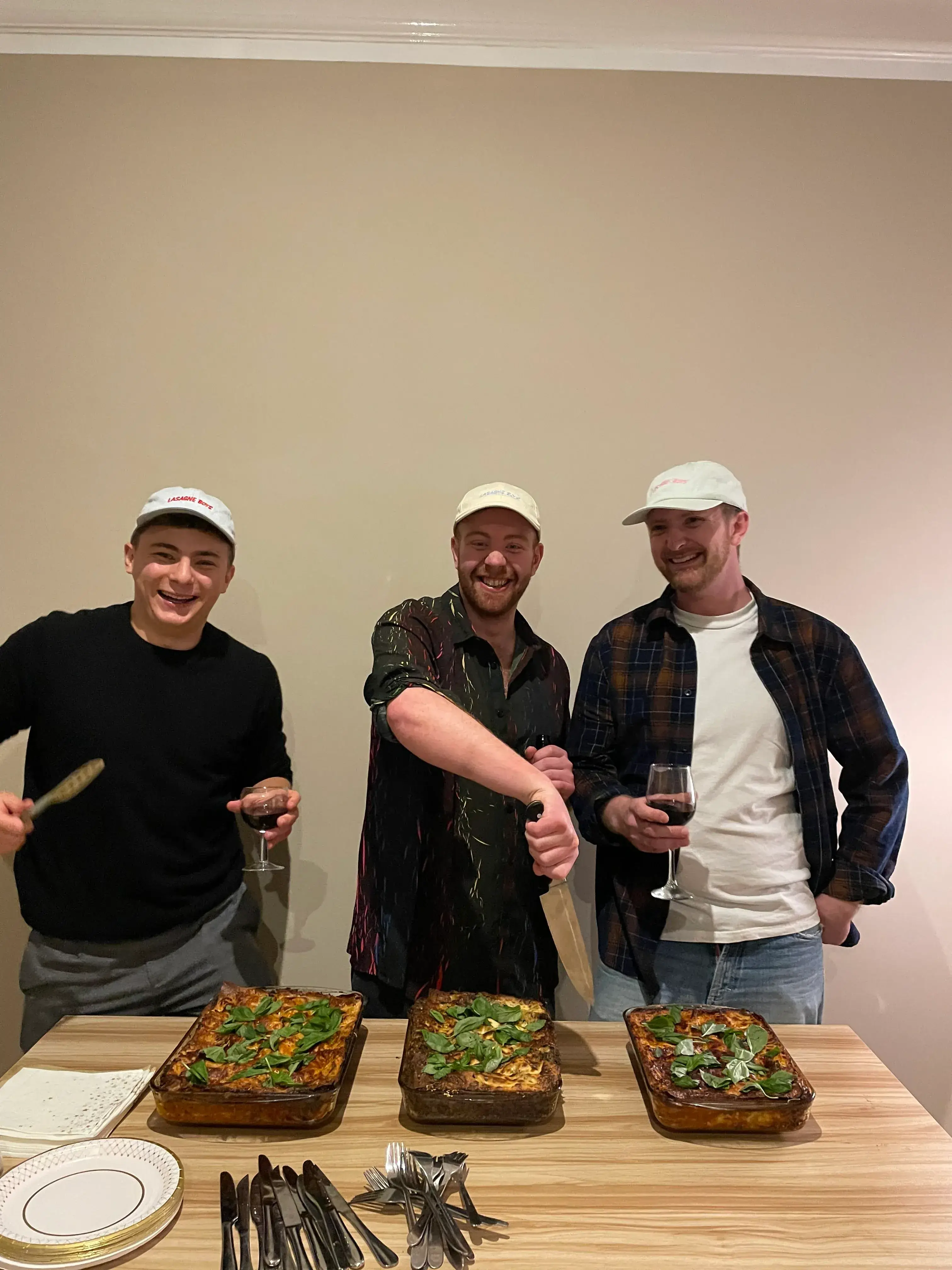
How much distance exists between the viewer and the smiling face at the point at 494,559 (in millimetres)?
2074

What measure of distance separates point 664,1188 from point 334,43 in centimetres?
313

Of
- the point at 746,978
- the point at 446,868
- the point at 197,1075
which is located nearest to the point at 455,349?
the point at 446,868

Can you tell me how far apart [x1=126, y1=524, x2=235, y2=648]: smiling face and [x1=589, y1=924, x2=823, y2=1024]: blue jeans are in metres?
1.46

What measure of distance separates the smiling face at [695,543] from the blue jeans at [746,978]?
912mm

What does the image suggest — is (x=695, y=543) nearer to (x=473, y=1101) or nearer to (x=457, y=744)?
(x=457, y=744)

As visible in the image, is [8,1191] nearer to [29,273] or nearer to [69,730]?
[69,730]

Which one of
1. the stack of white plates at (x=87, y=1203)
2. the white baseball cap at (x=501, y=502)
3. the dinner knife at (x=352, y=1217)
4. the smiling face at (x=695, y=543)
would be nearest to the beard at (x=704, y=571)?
the smiling face at (x=695, y=543)

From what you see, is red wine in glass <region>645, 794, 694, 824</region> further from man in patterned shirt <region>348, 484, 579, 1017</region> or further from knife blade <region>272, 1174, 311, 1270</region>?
knife blade <region>272, 1174, 311, 1270</region>

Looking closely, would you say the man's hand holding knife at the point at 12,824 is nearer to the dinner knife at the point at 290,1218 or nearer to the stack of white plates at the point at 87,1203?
the stack of white plates at the point at 87,1203

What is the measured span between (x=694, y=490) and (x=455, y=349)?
3.33 ft

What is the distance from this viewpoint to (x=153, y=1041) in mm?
1590

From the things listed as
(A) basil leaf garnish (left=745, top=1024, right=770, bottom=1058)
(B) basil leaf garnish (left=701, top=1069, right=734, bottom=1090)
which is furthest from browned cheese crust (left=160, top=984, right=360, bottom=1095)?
(A) basil leaf garnish (left=745, top=1024, right=770, bottom=1058)

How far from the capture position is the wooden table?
1.08 meters

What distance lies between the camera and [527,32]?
2584 mm
